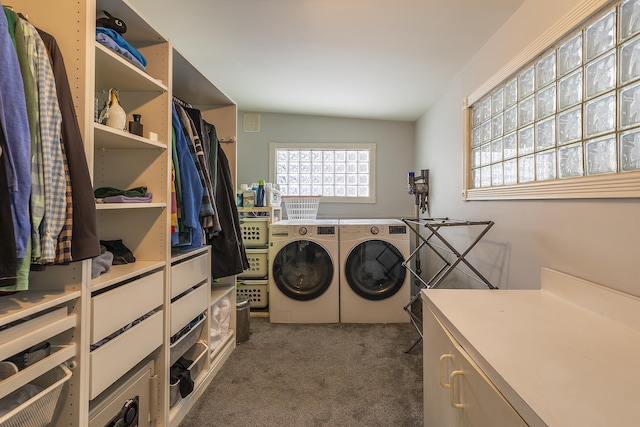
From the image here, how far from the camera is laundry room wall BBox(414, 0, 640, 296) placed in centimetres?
103

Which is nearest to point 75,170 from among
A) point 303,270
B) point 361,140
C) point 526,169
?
point 526,169

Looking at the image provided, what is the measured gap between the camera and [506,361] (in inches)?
28.4

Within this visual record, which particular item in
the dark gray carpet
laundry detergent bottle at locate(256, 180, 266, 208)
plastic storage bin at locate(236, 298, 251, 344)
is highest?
laundry detergent bottle at locate(256, 180, 266, 208)

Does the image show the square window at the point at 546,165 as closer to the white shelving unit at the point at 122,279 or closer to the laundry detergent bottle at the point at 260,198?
the white shelving unit at the point at 122,279

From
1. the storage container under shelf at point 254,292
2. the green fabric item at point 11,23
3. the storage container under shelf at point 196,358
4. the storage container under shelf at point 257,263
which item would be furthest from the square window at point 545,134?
the storage container under shelf at point 254,292

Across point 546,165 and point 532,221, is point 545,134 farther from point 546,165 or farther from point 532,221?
point 532,221

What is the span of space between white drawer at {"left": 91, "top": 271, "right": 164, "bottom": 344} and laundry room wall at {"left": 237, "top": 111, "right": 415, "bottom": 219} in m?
2.70

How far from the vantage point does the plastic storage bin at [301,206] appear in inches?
134

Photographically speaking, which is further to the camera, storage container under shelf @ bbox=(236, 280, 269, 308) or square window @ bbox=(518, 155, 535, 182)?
storage container under shelf @ bbox=(236, 280, 269, 308)

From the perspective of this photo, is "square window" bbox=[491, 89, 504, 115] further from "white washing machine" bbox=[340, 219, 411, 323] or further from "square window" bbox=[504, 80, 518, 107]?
"white washing machine" bbox=[340, 219, 411, 323]

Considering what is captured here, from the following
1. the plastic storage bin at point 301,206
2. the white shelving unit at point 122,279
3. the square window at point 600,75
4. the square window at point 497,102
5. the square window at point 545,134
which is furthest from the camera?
the plastic storage bin at point 301,206

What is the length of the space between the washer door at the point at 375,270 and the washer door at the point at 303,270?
0.22 m

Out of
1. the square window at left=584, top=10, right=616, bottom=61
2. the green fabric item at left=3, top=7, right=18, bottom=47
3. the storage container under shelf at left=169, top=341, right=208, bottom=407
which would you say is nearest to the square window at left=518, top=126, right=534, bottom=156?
the square window at left=584, top=10, right=616, bottom=61

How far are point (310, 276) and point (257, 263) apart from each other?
547 millimetres
